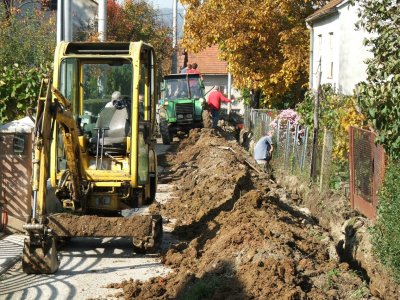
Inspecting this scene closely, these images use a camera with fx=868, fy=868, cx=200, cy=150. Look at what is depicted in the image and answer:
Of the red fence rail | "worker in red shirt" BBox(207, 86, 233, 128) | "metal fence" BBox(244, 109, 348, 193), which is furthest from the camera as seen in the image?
"worker in red shirt" BBox(207, 86, 233, 128)

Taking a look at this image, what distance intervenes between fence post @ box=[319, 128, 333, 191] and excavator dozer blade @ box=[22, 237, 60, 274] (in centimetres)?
824

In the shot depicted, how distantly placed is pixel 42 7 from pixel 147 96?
23128 millimetres

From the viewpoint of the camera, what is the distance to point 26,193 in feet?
44.8

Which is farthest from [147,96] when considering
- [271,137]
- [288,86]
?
[288,86]

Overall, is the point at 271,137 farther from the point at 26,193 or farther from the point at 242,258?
the point at 242,258

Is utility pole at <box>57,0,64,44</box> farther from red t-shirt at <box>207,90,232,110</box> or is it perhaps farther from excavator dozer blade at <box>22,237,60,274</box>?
red t-shirt at <box>207,90,232,110</box>

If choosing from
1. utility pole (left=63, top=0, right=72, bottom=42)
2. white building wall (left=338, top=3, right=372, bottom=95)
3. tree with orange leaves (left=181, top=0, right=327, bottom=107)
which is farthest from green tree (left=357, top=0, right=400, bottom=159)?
tree with orange leaves (left=181, top=0, right=327, bottom=107)

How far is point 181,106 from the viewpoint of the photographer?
104ft

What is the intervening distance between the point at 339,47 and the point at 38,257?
1816 cm

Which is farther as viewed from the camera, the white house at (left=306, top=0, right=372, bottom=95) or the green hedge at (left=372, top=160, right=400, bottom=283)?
the white house at (left=306, top=0, right=372, bottom=95)

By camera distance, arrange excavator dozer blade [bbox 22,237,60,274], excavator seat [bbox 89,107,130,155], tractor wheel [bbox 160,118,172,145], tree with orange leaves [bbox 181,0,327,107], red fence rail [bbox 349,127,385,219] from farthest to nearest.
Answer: tree with orange leaves [bbox 181,0,327,107], tractor wheel [bbox 160,118,172,145], red fence rail [bbox 349,127,385,219], excavator seat [bbox 89,107,130,155], excavator dozer blade [bbox 22,237,60,274]

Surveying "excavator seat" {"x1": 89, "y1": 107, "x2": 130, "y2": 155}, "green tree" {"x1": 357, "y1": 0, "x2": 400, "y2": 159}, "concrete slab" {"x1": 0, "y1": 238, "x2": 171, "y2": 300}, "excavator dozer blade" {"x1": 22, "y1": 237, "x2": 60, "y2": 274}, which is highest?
"green tree" {"x1": 357, "y1": 0, "x2": 400, "y2": 159}

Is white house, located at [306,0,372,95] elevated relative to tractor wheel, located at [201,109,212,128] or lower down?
elevated

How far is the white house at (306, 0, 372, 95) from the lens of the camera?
1024 inches
